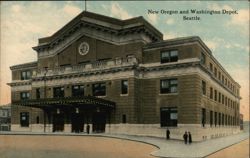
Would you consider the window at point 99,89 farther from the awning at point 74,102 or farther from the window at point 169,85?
the window at point 169,85

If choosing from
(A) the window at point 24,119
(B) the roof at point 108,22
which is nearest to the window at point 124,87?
(B) the roof at point 108,22

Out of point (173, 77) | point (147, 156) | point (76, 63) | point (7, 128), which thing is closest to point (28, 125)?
point (7, 128)

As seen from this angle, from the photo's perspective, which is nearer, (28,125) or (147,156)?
(147,156)

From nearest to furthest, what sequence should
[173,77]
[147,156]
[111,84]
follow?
[147,156] < [173,77] < [111,84]

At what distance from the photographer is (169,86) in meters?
35.2

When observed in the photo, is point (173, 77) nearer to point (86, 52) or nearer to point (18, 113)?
point (86, 52)

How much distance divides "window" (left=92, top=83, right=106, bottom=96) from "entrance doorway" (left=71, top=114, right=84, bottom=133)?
355 centimetres

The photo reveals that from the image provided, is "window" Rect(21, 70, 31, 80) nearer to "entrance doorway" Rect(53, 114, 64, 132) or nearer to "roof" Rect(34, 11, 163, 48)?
"roof" Rect(34, 11, 163, 48)

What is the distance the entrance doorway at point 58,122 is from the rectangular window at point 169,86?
1373 centimetres

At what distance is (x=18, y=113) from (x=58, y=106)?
37.4 ft

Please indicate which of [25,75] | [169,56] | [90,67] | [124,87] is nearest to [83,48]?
[90,67]

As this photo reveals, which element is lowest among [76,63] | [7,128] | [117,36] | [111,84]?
[7,128]

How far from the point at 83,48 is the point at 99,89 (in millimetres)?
6094

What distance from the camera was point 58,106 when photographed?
40.3 metres
